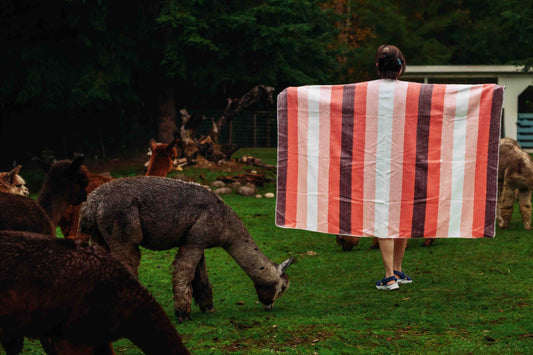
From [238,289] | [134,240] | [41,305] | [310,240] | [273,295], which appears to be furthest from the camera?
[310,240]

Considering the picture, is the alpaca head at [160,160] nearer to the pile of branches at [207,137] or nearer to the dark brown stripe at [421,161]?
the dark brown stripe at [421,161]

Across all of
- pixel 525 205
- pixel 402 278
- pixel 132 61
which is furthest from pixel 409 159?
pixel 132 61

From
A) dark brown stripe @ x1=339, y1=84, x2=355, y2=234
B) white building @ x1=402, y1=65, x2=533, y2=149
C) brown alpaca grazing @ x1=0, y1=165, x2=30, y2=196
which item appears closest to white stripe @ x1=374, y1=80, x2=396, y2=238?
dark brown stripe @ x1=339, y1=84, x2=355, y2=234

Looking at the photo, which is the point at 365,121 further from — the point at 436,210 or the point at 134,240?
the point at 134,240

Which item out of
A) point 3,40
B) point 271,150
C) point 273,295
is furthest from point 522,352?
point 271,150

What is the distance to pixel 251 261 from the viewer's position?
23.8ft

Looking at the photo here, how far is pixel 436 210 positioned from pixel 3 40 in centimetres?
1931

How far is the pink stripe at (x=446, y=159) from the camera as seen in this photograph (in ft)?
24.0

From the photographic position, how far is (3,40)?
22.9m

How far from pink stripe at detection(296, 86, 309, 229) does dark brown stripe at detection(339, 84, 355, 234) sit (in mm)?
398

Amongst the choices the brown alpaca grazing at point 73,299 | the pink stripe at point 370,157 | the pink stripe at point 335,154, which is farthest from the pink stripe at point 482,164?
the brown alpaca grazing at point 73,299

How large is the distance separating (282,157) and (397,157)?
1260mm

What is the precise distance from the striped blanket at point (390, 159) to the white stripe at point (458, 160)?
0.01 metres

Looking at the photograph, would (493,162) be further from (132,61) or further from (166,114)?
(166,114)
